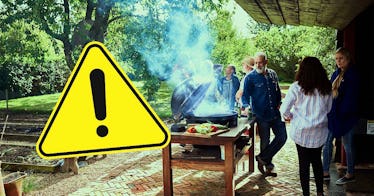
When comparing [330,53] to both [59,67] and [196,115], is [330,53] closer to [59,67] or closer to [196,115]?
[196,115]

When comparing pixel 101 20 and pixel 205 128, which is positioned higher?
pixel 101 20

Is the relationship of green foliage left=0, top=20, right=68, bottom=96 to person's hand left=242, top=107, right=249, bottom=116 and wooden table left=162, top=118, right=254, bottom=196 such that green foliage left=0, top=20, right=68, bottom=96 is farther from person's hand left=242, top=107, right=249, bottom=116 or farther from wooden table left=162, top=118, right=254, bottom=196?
wooden table left=162, top=118, right=254, bottom=196

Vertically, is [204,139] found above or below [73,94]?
below

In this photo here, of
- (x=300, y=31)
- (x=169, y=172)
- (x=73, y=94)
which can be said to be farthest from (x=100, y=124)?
(x=300, y=31)

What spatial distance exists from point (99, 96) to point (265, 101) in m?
4.48

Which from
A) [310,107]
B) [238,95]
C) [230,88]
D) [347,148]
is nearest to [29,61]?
[230,88]

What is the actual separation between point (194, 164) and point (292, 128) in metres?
1.42

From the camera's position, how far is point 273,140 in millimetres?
6215

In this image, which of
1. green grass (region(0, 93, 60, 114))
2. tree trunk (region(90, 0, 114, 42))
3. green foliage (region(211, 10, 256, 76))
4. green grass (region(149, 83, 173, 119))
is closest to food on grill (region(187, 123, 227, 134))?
tree trunk (region(90, 0, 114, 42))

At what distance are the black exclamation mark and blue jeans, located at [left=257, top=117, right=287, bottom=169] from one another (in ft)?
15.1

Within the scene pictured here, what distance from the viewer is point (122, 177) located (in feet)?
21.7

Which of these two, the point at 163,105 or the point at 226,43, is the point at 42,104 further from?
the point at 226,43

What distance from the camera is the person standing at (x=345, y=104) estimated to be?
17.5 feet

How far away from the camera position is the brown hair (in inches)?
185
